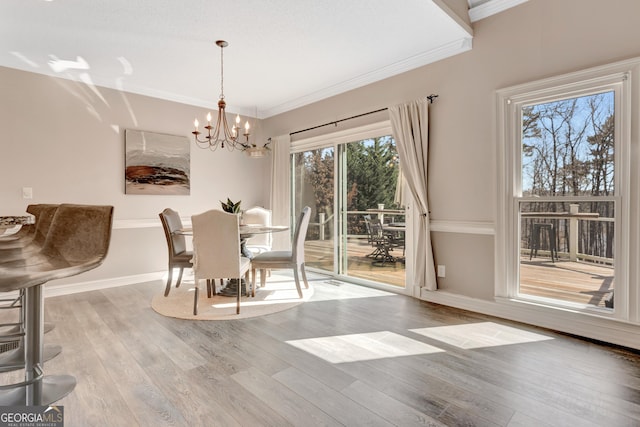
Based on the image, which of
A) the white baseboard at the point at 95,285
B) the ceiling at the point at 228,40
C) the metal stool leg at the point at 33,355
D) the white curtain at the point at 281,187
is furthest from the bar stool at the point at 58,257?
the white curtain at the point at 281,187

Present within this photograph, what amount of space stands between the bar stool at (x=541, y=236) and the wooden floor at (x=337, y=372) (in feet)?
2.17

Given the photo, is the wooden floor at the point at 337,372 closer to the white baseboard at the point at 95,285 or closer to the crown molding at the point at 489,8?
the white baseboard at the point at 95,285

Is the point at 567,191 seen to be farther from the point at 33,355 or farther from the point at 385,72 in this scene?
the point at 33,355

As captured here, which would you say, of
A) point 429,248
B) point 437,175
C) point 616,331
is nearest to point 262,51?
point 437,175

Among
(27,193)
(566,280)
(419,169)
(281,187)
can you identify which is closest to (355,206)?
(419,169)

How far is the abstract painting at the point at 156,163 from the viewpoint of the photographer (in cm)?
452

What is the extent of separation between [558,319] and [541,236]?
2.29 feet

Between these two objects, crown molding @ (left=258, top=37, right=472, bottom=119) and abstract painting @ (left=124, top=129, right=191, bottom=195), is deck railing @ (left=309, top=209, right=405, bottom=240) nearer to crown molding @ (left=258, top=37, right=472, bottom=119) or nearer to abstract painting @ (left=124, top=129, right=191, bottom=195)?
crown molding @ (left=258, top=37, right=472, bottom=119)

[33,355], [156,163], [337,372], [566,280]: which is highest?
[156,163]

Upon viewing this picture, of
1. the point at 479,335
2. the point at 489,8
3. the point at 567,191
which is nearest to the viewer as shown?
the point at 479,335

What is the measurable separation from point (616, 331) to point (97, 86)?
19.2 feet

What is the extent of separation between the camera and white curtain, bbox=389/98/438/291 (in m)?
3.60

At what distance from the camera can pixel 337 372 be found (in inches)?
83.4

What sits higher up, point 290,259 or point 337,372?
point 290,259
